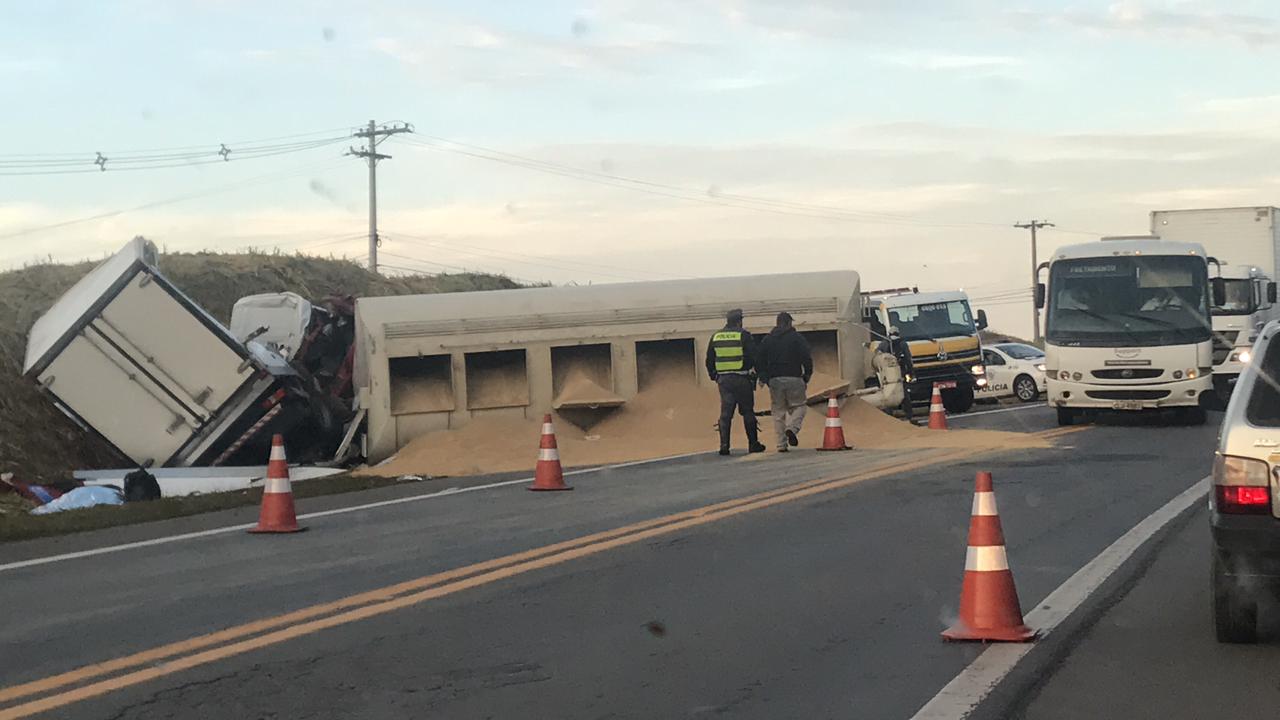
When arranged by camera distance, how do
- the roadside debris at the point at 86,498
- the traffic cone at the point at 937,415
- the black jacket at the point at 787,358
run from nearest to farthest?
1. the roadside debris at the point at 86,498
2. the black jacket at the point at 787,358
3. the traffic cone at the point at 937,415

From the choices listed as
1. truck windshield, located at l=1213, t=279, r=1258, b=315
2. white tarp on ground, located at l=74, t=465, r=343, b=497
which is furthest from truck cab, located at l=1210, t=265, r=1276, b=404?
white tarp on ground, located at l=74, t=465, r=343, b=497

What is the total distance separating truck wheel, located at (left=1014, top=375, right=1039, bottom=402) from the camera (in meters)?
39.8

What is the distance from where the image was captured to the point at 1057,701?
6395mm

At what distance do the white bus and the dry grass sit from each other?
14367 mm

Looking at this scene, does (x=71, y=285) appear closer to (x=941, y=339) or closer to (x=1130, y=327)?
(x=941, y=339)

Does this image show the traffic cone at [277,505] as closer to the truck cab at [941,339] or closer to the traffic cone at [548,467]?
the traffic cone at [548,467]

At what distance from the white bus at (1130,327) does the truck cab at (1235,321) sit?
6.16 ft

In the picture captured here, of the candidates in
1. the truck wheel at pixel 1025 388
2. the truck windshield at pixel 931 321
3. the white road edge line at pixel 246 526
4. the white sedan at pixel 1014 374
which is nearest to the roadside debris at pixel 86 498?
the white road edge line at pixel 246 526

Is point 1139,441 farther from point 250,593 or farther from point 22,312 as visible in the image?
point 22,312

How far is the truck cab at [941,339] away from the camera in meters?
33.1

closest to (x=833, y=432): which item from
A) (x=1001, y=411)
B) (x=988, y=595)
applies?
(x=988, y=595)

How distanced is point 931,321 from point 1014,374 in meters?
7.18

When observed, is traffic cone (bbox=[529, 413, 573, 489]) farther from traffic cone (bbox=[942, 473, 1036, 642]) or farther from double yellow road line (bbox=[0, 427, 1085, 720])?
traffic cone (bbox=[942, 473, 1036, 642])

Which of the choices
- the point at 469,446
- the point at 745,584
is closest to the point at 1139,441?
the point at 469,446
